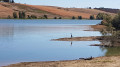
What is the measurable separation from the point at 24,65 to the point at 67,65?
368cm

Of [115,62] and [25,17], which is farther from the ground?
[115,62]

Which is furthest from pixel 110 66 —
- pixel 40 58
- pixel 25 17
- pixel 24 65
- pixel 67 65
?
pixel 25 17

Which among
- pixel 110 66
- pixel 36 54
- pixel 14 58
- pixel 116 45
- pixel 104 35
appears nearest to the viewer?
pixel 110 66

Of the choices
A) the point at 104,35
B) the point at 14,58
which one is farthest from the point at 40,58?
the point at 104,35

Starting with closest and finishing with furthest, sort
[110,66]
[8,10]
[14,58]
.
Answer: [110,66] < [14,58] < [8,10]

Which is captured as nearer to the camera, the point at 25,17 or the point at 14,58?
the point at 14,58

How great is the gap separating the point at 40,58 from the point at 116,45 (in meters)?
16.3

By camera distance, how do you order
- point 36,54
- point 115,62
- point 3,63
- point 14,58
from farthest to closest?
point 36,54 → point 14,58 → point 3,63 → point 115,62

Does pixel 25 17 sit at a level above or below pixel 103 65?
below

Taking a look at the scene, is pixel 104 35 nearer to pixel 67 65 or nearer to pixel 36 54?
pixel 36 54

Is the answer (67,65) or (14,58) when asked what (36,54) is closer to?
(14,58)

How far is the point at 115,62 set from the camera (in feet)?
75.1

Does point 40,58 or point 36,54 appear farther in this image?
point 36,54

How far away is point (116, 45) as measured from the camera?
40281 millimetres
